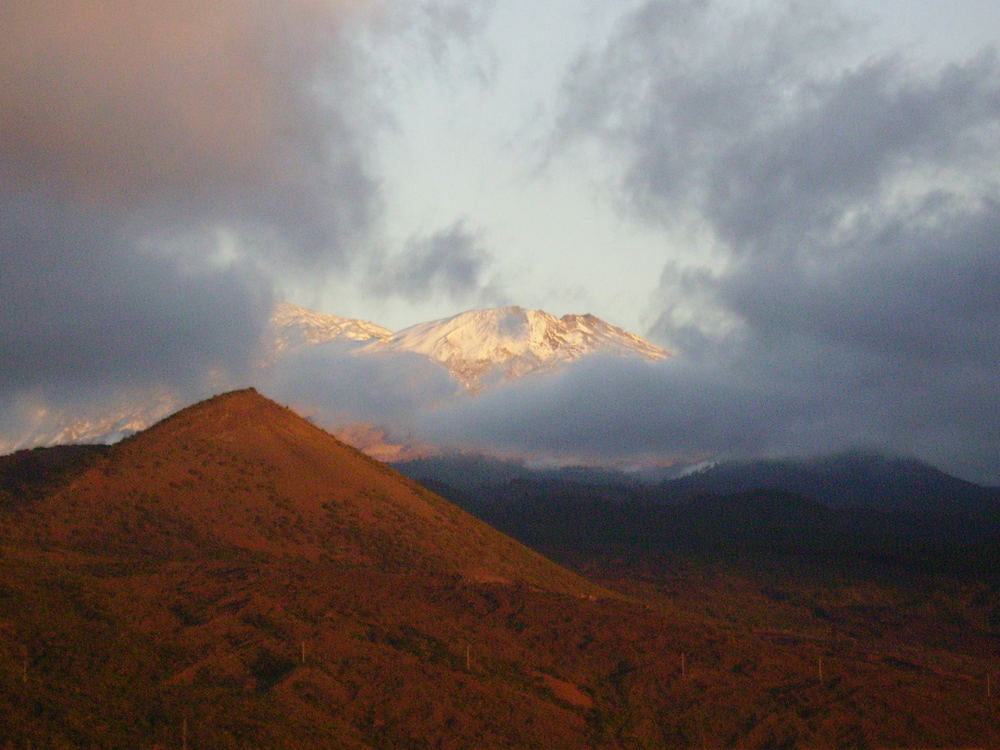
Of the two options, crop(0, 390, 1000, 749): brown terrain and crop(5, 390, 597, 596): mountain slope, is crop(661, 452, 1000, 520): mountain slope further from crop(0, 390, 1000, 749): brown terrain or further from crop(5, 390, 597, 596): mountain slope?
crop(0, 390, 1000, 749): brown terrain

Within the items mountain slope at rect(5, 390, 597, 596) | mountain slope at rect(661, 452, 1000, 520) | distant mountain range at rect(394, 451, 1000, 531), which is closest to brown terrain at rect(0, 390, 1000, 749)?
mountain slope at rect(5, 390, 597, 596)

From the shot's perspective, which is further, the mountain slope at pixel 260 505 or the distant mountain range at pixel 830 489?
the distant mountain range at pixel 830 489

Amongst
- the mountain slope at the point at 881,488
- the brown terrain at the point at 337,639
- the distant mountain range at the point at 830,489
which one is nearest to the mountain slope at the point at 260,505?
the brown terrain at the point at 337,639

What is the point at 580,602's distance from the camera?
50469 mm

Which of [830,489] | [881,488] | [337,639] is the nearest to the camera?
[337,639]

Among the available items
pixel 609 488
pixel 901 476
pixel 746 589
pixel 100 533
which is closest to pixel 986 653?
pixel 746 589

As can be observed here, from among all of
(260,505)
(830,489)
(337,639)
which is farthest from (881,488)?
(337,639)

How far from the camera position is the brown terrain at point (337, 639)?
1240 inches

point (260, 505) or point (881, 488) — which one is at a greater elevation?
point (881, 488)

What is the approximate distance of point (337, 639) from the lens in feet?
126

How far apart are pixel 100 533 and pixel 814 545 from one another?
6865 cm

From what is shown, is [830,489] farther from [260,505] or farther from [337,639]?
[337,639]

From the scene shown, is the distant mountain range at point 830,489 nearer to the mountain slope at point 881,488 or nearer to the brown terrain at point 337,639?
the mountain slope at point 881,488

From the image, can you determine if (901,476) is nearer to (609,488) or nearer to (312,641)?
(609,488)
